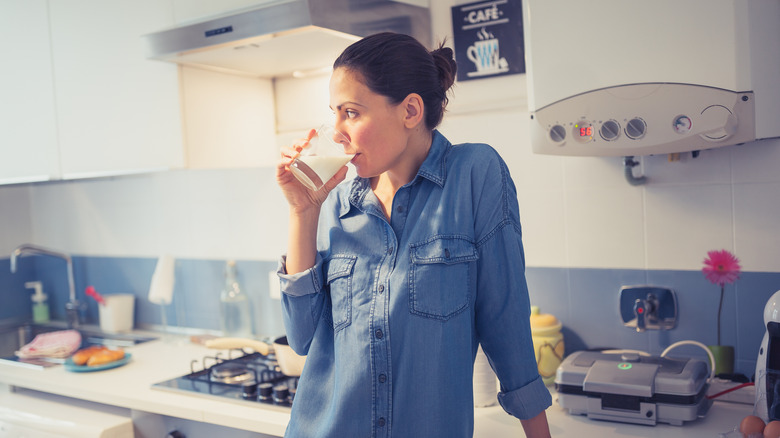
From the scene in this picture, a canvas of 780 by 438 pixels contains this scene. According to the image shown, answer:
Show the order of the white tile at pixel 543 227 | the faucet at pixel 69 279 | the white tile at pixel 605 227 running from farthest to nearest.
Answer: the faucet at pixel 69 279
the white tile at pixel 543 227
the white tile at pixel 605 227

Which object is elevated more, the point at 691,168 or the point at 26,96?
the point at 26,96

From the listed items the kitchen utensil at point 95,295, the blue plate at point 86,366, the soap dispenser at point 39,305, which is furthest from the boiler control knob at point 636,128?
the soap dispenser at point 39,305

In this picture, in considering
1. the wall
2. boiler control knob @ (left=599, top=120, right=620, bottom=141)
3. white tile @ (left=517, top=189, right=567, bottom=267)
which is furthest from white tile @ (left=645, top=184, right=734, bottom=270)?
boiler control knob @ (left=599, top=120, right=620, bottom=141)

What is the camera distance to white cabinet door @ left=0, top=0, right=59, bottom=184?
2.32m

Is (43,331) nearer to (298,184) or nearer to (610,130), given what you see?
(298,184)

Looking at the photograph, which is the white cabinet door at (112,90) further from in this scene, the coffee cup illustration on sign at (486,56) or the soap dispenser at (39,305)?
the soap dispenser at (39,305)

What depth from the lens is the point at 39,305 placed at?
3.05m

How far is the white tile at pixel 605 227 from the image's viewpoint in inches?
70.2

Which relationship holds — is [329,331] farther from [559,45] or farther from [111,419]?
[111,419]

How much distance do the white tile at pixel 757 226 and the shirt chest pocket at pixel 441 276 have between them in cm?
80

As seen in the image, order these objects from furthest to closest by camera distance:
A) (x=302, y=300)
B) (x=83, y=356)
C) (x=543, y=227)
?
(x=83, y=356) < (x=543, y=227) < (x=302, y=300)

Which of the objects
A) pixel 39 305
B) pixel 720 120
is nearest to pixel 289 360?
pixel 720 120

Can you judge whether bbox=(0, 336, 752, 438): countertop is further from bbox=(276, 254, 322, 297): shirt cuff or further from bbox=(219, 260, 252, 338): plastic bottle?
bbox=(276, 254, 322, 297): shirt cuff

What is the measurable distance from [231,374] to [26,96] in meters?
1.23
